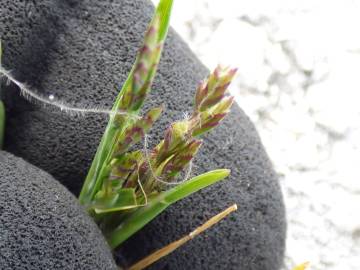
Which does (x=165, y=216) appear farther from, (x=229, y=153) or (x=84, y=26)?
(x=84, y=26)

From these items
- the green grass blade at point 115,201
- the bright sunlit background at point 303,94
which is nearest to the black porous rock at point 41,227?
the green grass blade at point 115,201

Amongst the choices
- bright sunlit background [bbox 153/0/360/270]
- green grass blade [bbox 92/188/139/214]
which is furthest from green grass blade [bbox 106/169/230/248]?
bright sunlit background [bbox 153/0/360/270]

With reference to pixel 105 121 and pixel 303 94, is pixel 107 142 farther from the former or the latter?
pixel 303 94

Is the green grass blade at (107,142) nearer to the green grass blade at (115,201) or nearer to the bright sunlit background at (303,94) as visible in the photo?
the green grass blade at (115,201)

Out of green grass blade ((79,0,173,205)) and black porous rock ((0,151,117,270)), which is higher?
green grass blade ((79,0,173,205))

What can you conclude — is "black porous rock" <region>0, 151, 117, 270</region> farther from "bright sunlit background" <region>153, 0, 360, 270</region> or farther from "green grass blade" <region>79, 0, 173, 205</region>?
"bright sunlit background" <region>153, 0, 360, 270</region>

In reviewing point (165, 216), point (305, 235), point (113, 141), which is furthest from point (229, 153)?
point (305, 235)

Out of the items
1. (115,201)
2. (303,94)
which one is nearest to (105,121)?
(115,201)
